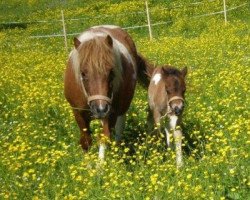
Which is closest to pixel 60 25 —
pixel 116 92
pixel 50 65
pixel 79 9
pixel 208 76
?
pixel 79 9

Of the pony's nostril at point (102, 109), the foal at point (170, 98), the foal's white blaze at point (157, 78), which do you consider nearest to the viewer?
the pony's nostril at point (102, 109)

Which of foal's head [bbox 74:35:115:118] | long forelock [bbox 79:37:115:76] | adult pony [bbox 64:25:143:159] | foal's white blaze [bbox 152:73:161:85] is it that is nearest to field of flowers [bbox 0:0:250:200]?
adult pony [bbox 64:25:143:159]

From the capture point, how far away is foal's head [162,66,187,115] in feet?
21.6

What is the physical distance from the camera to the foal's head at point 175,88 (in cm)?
660

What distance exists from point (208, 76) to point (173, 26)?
13494 mm

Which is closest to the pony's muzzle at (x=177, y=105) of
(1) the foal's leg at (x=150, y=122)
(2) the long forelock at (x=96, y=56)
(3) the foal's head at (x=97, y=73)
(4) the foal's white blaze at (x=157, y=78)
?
(3) the foal's head at (x=97, y=73)

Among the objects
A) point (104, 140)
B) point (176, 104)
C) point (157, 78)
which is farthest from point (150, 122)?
point (104, 140)

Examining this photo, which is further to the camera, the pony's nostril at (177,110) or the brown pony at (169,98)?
the brown pony at (169,98)

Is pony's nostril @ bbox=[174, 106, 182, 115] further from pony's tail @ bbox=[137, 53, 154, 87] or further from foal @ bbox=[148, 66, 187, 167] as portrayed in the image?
pony's tail @ bbox=[137, 53, 154, 87]

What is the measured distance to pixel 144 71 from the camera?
8.89 meters

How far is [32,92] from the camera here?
10.1 m

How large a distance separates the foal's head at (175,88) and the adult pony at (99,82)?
0.59 metres

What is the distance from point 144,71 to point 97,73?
116 inches

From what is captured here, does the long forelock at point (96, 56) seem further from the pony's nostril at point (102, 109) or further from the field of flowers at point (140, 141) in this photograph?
the field of flowers at point (140, 141)
